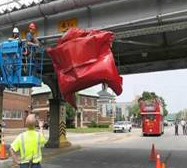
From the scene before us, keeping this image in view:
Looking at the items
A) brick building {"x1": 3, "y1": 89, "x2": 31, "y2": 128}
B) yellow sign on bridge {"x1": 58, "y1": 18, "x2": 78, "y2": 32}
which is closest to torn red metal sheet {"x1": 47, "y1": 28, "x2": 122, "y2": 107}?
yellow sign on bridge {"x1": 58, "y1": 18, "x2": 78, "y2": 32}

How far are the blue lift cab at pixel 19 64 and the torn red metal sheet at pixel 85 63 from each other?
287 centimetres

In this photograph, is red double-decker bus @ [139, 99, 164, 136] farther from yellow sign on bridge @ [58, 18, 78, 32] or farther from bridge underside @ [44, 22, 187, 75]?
yellow sign on bridge @ [58, 18, 78, 32]

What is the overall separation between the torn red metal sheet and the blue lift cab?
2.87 m

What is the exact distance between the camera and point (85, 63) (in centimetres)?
1093

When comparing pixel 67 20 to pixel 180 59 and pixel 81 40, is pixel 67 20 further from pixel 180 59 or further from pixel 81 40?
pixel 180 59

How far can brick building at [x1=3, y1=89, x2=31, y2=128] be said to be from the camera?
66688 mm

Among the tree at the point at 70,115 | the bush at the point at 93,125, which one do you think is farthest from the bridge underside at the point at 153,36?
the bush at the point at 93,125

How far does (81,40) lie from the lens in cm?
1134

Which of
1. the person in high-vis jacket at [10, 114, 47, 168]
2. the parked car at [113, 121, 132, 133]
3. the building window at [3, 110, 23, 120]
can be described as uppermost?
the building window at [3, 110, 23, 120]

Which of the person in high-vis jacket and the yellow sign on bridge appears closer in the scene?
the person in high-vis jacket

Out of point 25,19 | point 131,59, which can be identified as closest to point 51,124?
point 131,59

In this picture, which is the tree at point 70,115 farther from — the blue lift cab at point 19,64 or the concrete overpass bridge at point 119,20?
the blue lift cab at point 19,64

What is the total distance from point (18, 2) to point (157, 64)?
11268mm

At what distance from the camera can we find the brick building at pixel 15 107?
66.7 meters
